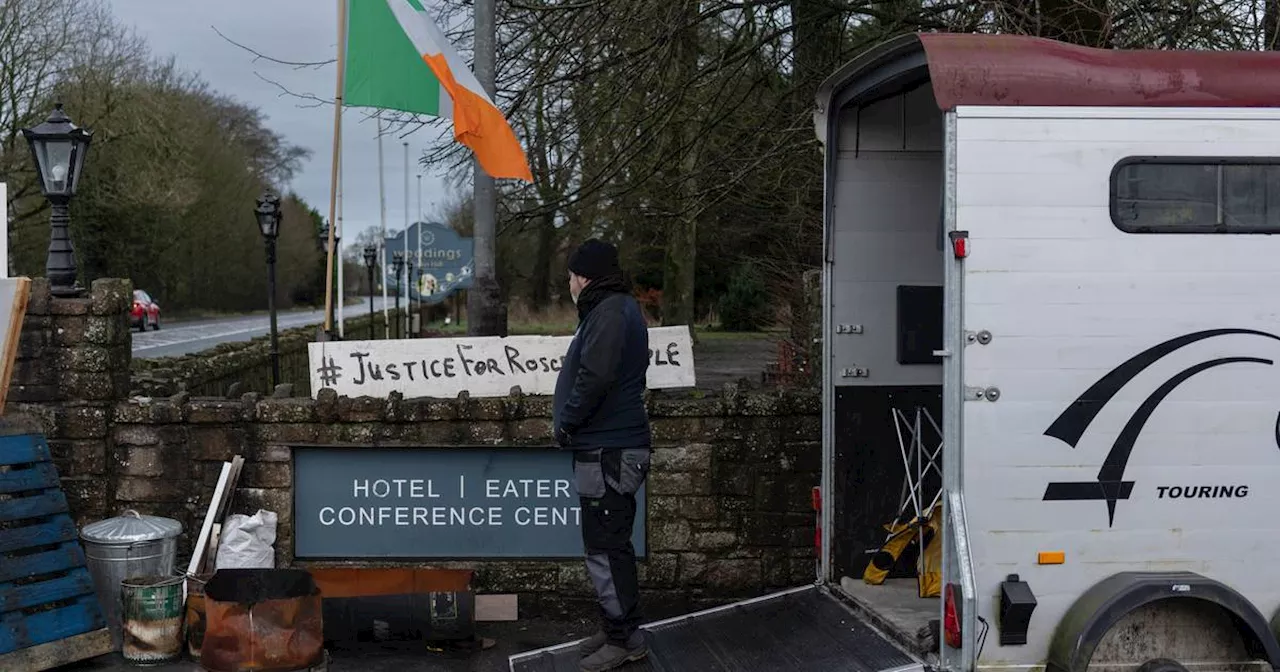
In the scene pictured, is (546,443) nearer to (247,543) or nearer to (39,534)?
(247,543)

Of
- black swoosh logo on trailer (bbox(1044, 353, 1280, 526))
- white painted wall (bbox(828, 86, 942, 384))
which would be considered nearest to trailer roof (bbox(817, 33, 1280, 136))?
black swoosh logo on trailer (bbox(1044, 353, 1280, 526))

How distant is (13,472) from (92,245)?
1727 inches

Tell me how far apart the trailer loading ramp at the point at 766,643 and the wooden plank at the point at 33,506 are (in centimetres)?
255

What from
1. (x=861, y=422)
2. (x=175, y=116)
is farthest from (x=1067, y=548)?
(x=175, y=116)

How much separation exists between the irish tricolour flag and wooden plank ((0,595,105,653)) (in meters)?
3.43

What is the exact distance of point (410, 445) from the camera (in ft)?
23.5

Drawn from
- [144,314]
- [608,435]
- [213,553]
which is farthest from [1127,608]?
[144,314]

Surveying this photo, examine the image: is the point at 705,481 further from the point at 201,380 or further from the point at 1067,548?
the point at 201,380

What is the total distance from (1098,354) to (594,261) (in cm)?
229

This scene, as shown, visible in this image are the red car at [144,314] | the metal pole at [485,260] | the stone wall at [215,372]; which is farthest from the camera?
the red car at [144,314]

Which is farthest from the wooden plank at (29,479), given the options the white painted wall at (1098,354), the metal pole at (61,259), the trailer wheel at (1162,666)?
the trailer wheel at (1162,666)

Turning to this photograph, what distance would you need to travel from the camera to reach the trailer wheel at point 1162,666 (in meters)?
4.60

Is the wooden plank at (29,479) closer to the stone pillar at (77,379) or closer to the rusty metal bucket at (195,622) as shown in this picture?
the stone pillar at (77,379)

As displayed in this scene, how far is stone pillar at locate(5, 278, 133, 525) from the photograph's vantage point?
697 cm
